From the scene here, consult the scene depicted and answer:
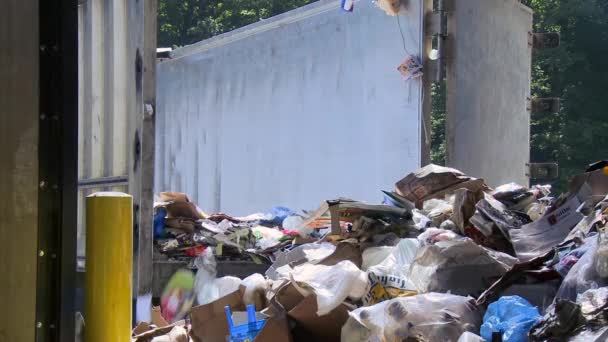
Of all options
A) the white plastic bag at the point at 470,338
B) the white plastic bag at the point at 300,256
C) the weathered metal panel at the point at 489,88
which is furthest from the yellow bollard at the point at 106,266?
the weathered metal panel at the point at 489,88

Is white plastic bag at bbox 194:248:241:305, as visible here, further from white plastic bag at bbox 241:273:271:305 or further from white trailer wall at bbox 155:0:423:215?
white trailer wall at bbox 155:0:423:215

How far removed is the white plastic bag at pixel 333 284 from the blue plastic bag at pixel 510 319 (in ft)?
2.78

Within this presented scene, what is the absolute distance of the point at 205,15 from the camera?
102 feet

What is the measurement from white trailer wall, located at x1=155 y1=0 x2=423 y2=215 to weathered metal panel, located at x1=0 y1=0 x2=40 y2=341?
658cm

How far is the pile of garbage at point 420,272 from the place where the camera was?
12.3ft

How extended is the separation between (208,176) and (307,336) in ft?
26.3

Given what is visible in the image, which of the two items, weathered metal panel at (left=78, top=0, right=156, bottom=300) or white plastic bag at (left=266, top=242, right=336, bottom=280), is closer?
weathered metal panel at (left=78, top=0, right=156, bottom=300)

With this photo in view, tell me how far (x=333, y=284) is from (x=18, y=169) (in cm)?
285

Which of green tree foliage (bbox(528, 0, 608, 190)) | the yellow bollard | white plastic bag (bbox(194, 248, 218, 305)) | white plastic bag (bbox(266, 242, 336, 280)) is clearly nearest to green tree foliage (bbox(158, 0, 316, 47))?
green tree foliage (bbox(528, 0, 608, 190))

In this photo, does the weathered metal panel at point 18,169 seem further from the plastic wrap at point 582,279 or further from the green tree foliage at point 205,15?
the green tree foliage at point 205,15

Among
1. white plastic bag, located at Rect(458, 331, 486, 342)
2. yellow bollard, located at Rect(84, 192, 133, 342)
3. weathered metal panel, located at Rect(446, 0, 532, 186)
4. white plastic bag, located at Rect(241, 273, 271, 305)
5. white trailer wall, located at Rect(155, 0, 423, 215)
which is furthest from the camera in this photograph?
white trailer wall, located at Rect(155, 0, 423, 215)

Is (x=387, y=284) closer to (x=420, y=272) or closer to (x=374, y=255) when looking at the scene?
(x=420, y=272)

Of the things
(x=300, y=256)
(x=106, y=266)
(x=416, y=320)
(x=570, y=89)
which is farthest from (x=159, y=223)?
(x=570, y=89)

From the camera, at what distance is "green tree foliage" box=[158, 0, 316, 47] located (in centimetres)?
2917
